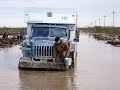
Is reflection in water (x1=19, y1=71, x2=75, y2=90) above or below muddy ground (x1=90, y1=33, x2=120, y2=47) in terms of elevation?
below

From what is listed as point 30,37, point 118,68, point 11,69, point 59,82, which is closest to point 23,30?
point 30,37

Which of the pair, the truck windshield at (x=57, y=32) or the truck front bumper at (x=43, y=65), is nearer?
the truck front bumper at (x=43, y=65)

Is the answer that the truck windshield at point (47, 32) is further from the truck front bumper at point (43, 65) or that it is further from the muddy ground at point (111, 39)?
the muddy ground at point (111, 39)

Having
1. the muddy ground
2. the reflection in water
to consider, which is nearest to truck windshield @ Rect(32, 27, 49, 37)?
the reflection in water

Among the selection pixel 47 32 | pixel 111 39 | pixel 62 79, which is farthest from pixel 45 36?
pixel 111 39

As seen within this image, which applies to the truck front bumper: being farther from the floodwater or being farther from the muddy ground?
the muddy ground

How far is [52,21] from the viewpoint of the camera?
19.5 m

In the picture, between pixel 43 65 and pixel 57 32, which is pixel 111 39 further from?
pixel 43 65

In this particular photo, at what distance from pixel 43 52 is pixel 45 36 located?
4.94ft

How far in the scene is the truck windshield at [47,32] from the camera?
62.1 ft

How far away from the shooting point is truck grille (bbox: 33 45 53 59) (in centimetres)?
1742

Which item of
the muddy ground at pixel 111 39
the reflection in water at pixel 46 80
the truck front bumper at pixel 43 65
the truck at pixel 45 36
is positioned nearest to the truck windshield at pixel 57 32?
the truck at pixel 45 36

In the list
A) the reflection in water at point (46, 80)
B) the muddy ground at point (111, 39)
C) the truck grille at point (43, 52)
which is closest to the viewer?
the reflection in water at point (46, 80)

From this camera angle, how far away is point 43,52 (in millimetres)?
17500
